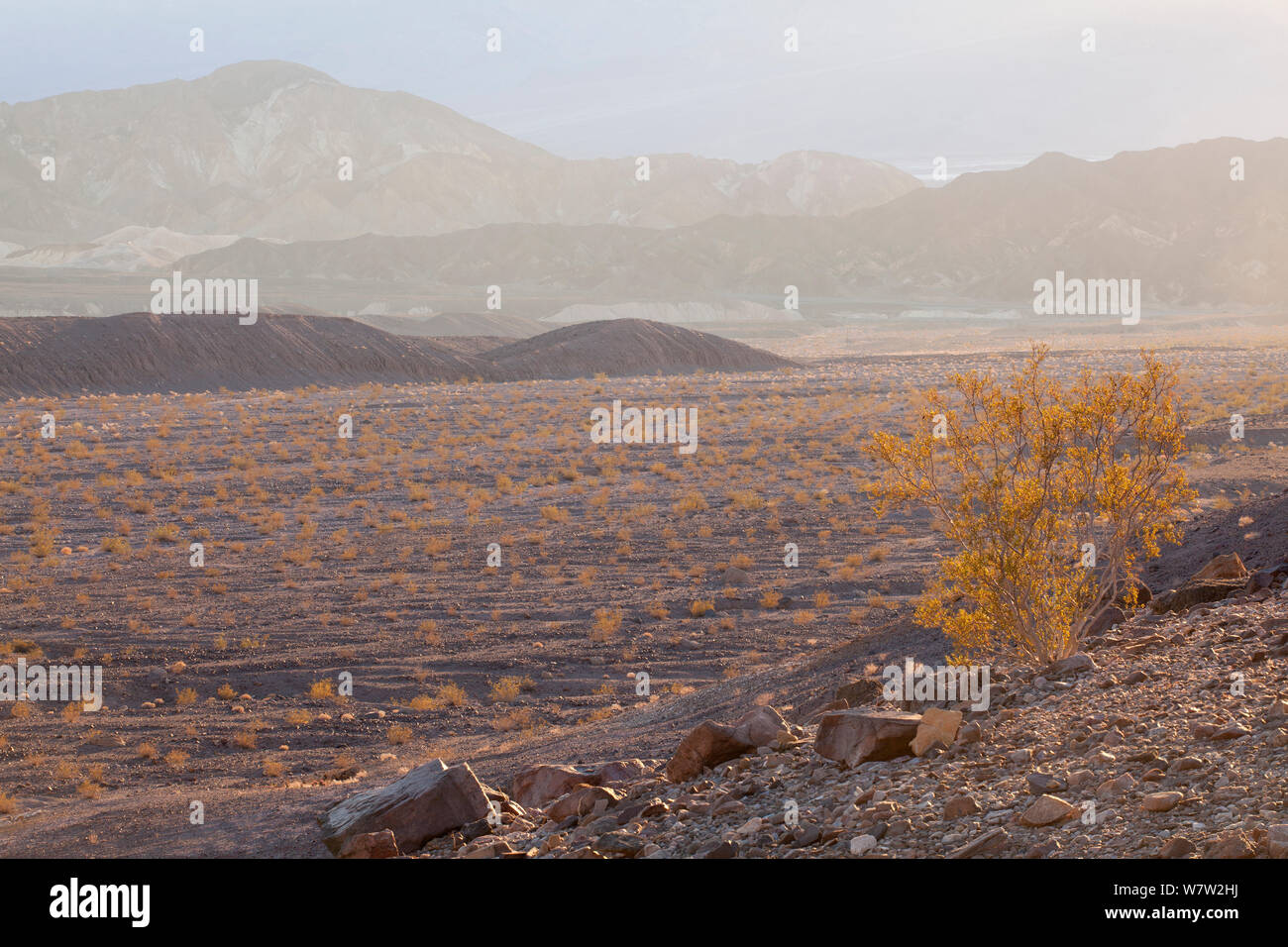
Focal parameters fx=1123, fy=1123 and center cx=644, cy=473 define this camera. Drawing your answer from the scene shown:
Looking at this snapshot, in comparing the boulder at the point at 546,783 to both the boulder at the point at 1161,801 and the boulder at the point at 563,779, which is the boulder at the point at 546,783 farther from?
the boulder at the point at 1161,801

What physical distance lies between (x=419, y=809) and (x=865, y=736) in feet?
8.87

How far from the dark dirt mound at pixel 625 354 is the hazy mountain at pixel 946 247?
71.0 metres

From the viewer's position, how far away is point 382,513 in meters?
21.4

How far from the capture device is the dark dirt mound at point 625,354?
216ft

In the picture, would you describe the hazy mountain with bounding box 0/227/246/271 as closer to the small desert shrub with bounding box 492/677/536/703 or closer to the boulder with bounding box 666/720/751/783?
the small desert shrub with bounding box 492/677/536/703

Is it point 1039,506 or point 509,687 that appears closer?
point 1039,506

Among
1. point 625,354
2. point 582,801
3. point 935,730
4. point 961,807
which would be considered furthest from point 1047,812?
point 625,354

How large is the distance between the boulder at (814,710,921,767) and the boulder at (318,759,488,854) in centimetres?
215

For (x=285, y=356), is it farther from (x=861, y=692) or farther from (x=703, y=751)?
(x=703, y=751)

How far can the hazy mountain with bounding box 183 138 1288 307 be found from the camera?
141 meters

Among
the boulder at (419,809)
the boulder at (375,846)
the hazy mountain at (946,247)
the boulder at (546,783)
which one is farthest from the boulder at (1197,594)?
the hazy mountain at (946,247)

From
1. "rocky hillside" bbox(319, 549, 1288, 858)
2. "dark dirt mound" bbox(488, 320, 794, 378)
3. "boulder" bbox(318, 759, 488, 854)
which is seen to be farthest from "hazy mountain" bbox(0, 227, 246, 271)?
"rocky hillside" bbox(319, 549, 1288, 858)

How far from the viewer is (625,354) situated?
226 ft
